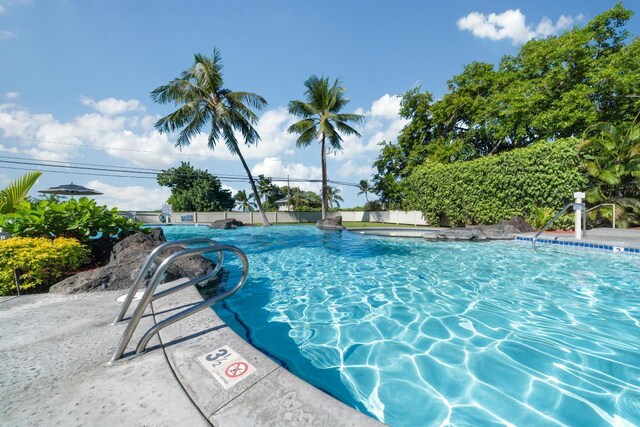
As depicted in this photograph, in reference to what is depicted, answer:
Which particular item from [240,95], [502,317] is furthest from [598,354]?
[240,95]

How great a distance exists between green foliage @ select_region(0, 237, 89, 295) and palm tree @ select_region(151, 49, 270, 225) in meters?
15.2

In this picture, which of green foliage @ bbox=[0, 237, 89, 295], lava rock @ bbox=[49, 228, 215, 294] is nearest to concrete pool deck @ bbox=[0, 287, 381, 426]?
lava rock @ bbox=[49, 228, 215, 294]

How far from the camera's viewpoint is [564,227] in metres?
12.2

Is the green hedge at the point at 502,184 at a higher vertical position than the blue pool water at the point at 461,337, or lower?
higher

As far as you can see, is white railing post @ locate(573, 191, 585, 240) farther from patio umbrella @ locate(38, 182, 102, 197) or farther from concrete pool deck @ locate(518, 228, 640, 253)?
patio umbrella @ locate(38, 182, 102, 197)

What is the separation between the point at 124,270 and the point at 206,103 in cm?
1666

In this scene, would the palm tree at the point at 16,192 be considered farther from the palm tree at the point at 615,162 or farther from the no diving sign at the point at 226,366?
the palm tree at the point at 615,162

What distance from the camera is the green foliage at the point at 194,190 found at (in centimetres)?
3175

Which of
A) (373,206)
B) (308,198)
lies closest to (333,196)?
(308,198)

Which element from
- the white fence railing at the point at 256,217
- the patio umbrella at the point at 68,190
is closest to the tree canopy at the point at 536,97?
the white fence railing at the point at 256,217

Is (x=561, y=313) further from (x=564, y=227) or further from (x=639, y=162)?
(x=639, y=162)

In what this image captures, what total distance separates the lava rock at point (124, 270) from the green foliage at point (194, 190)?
2776cm

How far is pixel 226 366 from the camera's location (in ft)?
6.12

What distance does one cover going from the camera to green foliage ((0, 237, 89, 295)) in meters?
3.63
